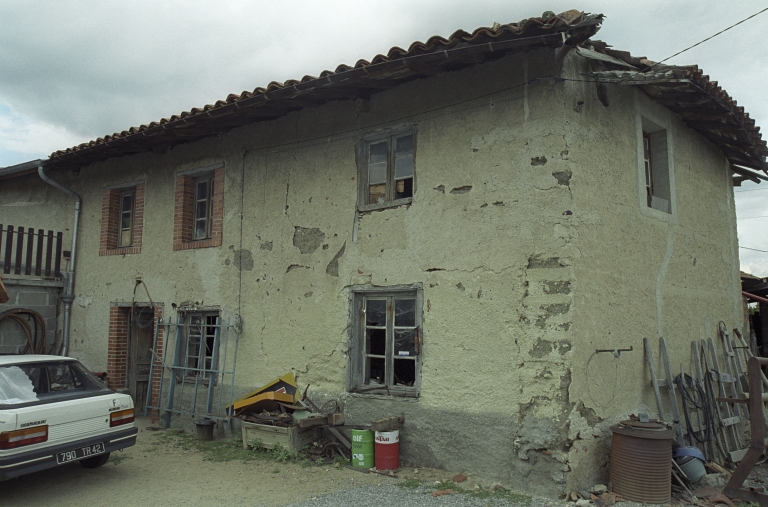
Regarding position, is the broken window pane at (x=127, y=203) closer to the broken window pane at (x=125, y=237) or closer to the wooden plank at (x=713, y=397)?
the broken window pane at (x=125, y=237)

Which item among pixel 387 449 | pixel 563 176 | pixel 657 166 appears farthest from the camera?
pixel 657 166

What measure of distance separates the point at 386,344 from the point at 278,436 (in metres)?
1.80

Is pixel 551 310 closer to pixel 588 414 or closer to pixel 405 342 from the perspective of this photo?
pixel 588 414

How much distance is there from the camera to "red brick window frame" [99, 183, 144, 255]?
10703 mm

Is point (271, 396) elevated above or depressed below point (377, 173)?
below

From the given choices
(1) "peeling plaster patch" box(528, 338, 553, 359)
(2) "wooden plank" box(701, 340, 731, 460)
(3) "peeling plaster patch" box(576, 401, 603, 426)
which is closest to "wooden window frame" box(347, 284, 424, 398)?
(1) "peeling plaster patch" box(528, 338, 553, 359)

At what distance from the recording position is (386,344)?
739 centimetres

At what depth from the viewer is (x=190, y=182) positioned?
10164 millimetres

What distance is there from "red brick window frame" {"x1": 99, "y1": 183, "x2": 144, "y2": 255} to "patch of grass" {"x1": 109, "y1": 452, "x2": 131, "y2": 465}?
406 cm

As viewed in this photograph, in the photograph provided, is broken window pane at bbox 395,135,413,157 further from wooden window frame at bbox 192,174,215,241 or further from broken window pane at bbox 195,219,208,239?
broken window pane at bbox 195,219,208,239

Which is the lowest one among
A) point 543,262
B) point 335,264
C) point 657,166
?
point 543,262

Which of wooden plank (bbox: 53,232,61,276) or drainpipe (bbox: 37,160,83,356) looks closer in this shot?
drainpipe (bbox: 37,160,83,356)

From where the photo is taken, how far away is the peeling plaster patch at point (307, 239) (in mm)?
8141

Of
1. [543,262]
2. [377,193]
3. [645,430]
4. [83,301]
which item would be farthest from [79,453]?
[83,301]
